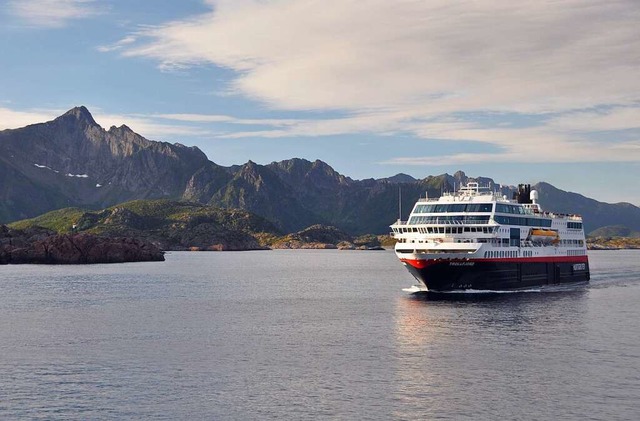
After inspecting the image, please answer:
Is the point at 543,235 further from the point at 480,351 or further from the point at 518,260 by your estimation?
the point at 480,351

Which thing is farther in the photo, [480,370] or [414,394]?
[480,370]

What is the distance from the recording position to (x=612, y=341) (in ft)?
248

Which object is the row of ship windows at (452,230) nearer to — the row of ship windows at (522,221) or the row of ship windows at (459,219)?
the row of ship windows at (459,219)

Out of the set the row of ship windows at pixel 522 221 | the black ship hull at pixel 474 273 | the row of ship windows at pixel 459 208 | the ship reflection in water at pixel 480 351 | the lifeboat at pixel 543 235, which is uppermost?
the row of ship windows at pixel 459 208

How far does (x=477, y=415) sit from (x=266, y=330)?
1569 inches

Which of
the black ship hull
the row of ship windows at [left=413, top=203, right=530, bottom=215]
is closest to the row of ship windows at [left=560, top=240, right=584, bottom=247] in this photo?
the black ship hull

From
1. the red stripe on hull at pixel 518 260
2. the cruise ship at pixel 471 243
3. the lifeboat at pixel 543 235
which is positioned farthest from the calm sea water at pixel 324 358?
the lifeboat at pixel 543 235

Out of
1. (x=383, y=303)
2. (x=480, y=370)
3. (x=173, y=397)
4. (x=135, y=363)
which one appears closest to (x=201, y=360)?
(x=135, y=363)

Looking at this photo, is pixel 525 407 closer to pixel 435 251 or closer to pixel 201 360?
pixel 201 360

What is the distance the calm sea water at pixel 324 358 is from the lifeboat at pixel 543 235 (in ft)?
41.5

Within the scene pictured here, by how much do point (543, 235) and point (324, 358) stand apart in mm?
77657

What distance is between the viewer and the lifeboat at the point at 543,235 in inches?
5098

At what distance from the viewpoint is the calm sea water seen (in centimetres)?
5122

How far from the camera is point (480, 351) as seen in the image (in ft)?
228
